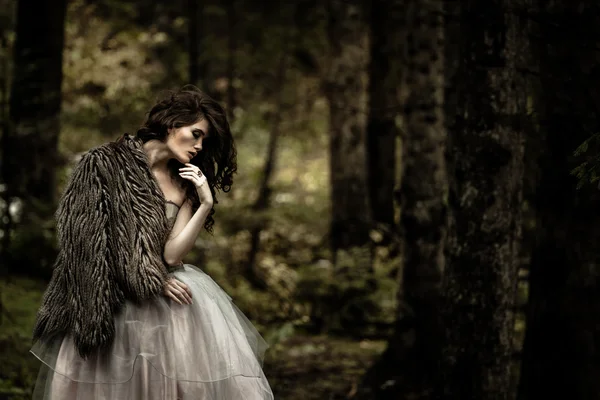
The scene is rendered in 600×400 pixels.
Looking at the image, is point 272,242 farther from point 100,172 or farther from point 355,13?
point 100,172

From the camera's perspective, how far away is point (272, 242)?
17.1 metres

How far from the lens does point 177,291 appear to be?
4262mm

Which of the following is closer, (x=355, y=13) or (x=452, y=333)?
(x=452, y=333)

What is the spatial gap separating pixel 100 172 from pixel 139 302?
2.36 ft

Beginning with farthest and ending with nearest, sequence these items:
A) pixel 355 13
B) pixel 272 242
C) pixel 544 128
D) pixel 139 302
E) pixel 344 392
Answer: pixel 272 242
pixel 355 13
pixel 344 392
pixel 544 128
pixel 139 302

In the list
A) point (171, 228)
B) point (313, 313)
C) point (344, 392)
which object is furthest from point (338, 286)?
point (171, 228)

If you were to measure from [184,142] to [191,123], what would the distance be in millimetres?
117

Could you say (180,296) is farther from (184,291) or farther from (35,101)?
(35,101)

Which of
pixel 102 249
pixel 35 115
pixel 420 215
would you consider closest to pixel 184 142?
pixel 102 249

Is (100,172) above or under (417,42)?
under

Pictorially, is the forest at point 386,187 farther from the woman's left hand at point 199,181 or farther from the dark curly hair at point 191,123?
the woman's left hand at point 199,181

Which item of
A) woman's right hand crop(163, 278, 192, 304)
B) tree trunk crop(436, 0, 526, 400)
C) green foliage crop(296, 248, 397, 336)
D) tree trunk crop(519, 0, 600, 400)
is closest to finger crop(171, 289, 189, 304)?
woman's right hand crop(163, 278, 192, 304)

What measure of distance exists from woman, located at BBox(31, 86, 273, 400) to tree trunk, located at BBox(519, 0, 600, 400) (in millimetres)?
2802

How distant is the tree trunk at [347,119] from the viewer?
14633 millimetres
